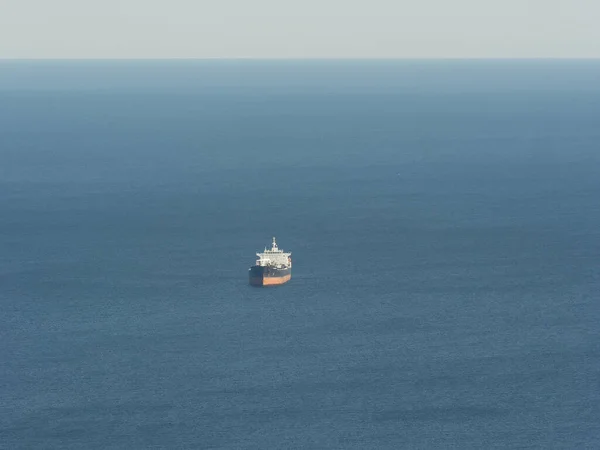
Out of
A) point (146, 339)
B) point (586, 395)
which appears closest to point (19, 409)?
point (146, 339)

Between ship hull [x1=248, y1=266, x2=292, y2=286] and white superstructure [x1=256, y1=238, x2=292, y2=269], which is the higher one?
white superstructure [x1=256, y1=238, x2=292, y2=269]

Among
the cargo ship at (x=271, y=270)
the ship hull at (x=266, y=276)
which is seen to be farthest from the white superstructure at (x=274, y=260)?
the ship hull at (x=266, y=276)

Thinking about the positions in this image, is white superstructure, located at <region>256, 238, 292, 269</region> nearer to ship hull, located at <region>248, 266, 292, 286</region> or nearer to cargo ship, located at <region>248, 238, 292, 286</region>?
cargo ship, located at <region>248, 238, 292, 286</region>

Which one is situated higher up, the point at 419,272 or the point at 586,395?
the point at 419,272

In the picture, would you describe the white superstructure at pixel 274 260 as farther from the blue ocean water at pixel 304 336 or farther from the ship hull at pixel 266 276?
the blue ocean water at pixel 304 336

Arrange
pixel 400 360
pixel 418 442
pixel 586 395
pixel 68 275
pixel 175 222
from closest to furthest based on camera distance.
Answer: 1. pixel 418 442
2. pixel 586 395
3. pixel 400 360
4. pixel 68 275
5. pixel 175 222

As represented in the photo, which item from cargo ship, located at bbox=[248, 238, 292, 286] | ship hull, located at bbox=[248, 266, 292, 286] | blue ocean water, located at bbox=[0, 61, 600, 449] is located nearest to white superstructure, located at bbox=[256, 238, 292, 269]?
cargo ship, located at bbox=[248, 238, 292, 286]

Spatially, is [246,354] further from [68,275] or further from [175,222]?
[175,222]

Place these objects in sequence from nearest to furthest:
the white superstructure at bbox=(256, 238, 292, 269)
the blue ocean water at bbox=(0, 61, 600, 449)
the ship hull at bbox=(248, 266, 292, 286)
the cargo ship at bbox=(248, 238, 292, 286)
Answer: the blue ocean water at bbox=(0, 61, 600, 449) → the ship hull at bbox=(248, 266, 292, 286) → the cargo ship at bbox=(248, 238, 292, 286) → the white superstructure at bbox=(256, 238, 292, 269)

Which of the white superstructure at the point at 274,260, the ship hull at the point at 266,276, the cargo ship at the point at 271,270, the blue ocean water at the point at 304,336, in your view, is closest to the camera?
the blue ocean water at the point at 304,336
